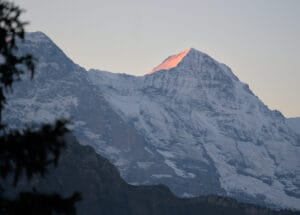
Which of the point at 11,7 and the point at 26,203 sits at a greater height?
the point at 11,7

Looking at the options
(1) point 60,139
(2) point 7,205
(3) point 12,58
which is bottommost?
(2) point 7,205

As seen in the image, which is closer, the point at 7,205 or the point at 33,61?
the point at 7,205

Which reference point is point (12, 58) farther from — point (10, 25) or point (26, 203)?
point (26, 203)

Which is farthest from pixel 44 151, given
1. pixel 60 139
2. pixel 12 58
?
pixel 12 58

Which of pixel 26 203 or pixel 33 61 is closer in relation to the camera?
pixel 26 203

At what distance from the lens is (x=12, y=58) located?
2473 centimetres

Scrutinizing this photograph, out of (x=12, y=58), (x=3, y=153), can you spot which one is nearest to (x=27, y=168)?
(x=3, y=153)

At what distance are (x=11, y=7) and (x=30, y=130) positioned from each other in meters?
2.66

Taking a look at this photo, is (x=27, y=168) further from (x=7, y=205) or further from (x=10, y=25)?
(x=10, y=25)

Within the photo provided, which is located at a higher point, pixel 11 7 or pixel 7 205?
pixel 11 7

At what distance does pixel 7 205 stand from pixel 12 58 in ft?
10.5

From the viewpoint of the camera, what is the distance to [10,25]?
24422 millimetres

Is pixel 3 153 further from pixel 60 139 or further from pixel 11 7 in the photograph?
pixel 11 7

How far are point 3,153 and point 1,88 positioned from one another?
136 cm
